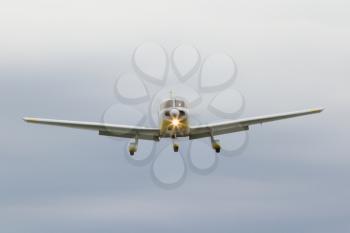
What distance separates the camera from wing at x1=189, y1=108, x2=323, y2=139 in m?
43.2

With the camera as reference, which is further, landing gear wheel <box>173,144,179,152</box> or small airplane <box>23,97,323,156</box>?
small airplane <box>23,97,323,156</box>

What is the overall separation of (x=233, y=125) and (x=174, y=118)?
6.81m

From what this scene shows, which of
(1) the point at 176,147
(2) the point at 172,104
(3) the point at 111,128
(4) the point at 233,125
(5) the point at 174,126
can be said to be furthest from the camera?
(4) the point at 233,125

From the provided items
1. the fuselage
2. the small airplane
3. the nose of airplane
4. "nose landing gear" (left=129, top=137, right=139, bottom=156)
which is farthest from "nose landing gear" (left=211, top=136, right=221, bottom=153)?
"nose landing gear" (left=129, top=137, right=139, bottom=156)

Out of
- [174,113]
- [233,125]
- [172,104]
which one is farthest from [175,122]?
[233,125]

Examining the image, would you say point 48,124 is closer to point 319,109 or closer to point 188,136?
point 188,136

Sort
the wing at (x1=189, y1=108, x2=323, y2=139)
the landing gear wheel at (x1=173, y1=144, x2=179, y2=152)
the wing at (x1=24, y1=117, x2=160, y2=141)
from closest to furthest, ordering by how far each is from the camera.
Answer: the landing gear wheel at (x1=173, y1=144, x2=179, y2=152)
the wing at (x1=189, y1=108, x2=323, y2=139)
the wing at (x1=24, y1=117, x2=160, y2=141)

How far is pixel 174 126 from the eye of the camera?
3997 cm

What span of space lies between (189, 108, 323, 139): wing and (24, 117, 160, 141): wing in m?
3.30

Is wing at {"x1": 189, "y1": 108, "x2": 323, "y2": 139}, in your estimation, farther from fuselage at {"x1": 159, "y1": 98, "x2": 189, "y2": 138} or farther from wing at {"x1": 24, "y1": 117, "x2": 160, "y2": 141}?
wing at {"x1": 24, "y1": 117, "x2": 160, "y2": 141}

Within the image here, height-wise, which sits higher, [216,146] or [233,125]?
[233,125]

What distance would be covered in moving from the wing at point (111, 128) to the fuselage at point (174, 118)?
A: 2.25 meters

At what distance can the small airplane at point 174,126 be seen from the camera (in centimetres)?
4034

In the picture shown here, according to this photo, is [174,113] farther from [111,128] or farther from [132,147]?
[111,128]
